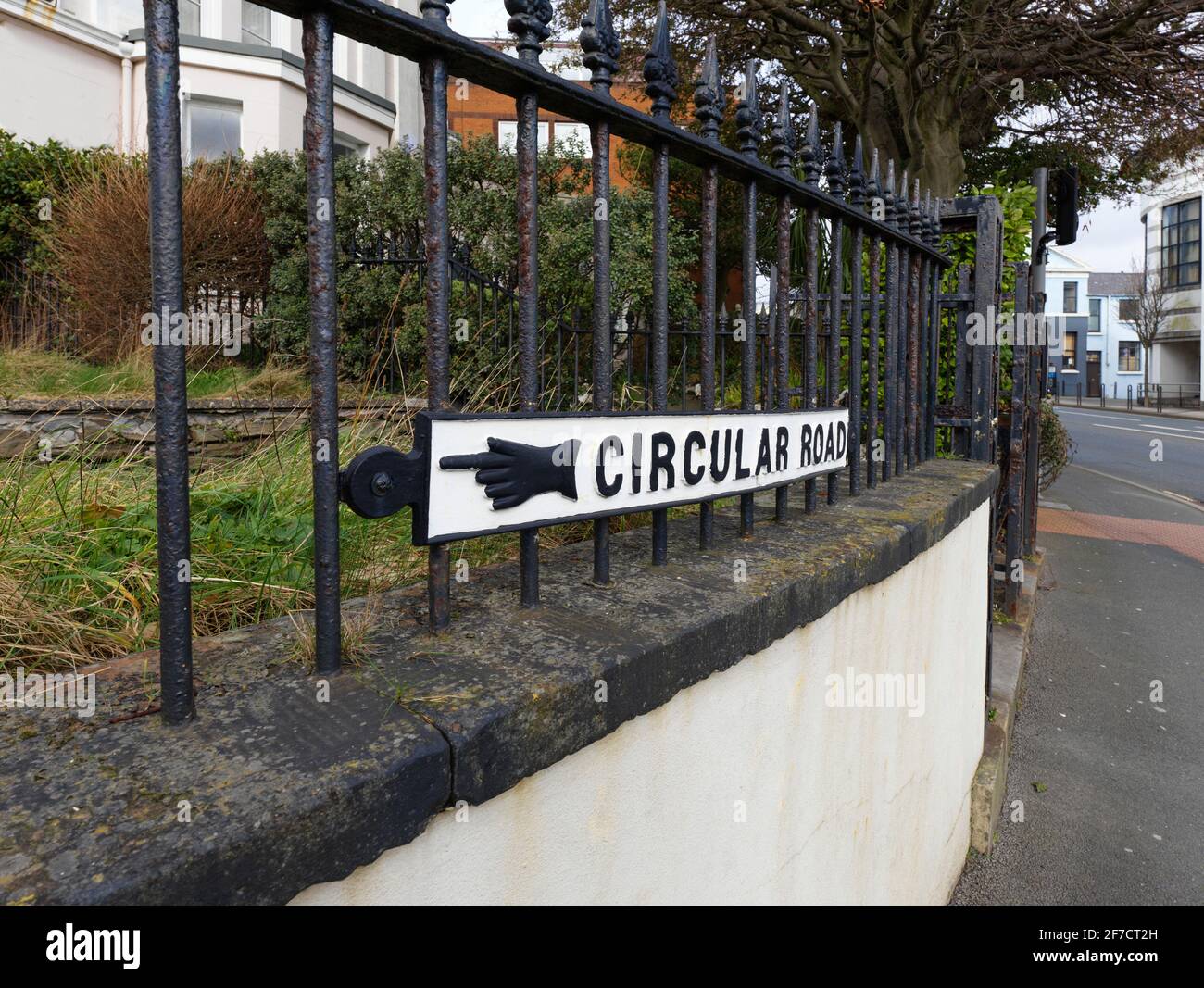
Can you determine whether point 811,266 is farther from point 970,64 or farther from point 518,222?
point 970,64

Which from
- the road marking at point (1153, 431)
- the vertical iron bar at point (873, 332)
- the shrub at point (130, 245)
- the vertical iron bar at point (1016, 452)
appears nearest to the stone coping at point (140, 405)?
the shrub at point (130, 245)

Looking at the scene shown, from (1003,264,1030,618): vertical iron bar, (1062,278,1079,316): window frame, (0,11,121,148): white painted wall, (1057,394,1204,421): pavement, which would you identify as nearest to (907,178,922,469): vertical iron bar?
(1003,264,1030,618): vertical iron bar

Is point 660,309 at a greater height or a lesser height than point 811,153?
lesser

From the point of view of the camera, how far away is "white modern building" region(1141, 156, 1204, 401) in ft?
136

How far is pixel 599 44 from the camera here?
1.49m

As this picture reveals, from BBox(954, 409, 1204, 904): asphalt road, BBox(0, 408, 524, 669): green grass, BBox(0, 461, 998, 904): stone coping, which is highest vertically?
BBox(0, 408, 524, 669): green grass

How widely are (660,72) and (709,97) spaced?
17cm

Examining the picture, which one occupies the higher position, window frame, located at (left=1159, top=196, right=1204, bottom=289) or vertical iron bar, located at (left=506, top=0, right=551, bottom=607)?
window frame, located at (left=1159, top=196, right=1204, bottom=289)

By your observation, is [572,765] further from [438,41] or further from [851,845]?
[851,845]

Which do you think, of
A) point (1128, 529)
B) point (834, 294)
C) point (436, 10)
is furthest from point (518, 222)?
point (1128, 529)

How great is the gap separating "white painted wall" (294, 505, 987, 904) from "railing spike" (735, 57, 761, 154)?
44.6 inches

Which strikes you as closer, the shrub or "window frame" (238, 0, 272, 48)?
the shrub

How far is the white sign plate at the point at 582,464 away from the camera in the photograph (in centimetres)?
124

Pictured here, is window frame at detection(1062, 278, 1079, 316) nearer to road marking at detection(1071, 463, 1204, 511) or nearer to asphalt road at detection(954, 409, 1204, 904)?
road marking at detection(1071, 463, 1204, 511)
